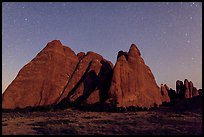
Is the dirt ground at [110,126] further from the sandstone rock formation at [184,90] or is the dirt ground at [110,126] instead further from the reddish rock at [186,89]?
the sandstone rock formation at [184,90]

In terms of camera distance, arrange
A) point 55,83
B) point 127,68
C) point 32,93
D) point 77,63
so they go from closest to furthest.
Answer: point 127,68 → point 32,93 → point 55,83 → point 77,63

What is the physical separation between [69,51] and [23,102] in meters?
27.0

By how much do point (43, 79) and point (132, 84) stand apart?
95.1 feet

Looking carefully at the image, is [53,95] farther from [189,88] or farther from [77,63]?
[189,88]

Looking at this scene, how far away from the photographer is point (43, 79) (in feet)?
242

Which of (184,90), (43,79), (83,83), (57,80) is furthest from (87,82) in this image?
(184,90)

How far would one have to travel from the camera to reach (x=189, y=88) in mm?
84500

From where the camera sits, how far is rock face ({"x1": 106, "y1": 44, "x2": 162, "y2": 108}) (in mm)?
57694

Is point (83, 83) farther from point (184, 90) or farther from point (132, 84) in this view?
point (184, 90)

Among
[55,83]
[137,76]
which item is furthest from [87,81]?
[137,76]

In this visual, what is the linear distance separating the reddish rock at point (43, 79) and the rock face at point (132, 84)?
69.3 feet

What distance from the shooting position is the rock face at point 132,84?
57.7 m

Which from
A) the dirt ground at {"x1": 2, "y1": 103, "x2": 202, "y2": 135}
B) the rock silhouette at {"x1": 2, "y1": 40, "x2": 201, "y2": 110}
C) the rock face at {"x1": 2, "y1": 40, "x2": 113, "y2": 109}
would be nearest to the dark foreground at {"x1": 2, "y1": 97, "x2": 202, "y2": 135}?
the dirt ground at {"x1": 2, "y1": 103, "x2": 202, "y2": 135}

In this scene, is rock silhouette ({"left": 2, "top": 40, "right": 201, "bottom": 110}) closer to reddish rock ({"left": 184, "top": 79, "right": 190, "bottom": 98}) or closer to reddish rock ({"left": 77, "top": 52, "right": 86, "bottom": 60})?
reddish rock ({"left": 184, "top": 79, "right": 190, "bottom": 98})
